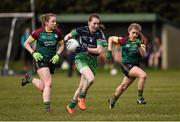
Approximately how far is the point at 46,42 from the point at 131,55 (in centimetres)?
234

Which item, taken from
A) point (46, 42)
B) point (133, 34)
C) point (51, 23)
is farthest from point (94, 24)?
point (133, 34)

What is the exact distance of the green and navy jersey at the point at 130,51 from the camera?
54.5 feet

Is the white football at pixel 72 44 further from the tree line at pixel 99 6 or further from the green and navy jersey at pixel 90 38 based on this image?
the tree line at pixel 99 6

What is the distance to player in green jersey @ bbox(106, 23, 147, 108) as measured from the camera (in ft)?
53.9

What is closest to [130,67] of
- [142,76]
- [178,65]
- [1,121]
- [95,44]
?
[142,76]

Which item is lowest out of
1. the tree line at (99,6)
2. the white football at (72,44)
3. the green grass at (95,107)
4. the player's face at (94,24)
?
the tree line at (99,6)

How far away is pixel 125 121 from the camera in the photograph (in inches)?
506

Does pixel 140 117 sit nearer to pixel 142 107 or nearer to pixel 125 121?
pixel 125 121

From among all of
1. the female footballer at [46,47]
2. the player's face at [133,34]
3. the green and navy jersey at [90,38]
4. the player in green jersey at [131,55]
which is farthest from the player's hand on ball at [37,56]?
the player's face at [133,34]

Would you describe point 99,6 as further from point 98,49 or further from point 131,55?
→ point 98,49

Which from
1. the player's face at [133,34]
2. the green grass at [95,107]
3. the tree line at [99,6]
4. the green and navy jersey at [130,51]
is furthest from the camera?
the tree line at [99,6]

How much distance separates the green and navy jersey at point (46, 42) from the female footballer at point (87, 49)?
265mm

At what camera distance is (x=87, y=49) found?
15.4 m

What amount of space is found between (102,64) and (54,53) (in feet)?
107
